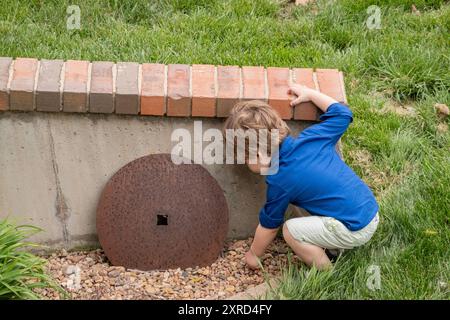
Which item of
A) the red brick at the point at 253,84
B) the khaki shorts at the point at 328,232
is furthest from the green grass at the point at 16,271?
the red brick at the point at 253,84

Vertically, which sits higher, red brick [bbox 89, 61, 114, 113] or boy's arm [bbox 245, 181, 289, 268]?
red brick [bbox 89, 61, 114, 113]

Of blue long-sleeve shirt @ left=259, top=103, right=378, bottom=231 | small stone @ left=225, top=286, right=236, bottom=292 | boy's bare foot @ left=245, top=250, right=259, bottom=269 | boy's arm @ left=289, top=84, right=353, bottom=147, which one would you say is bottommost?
small stone @ left=225, top=286, right=236, bottom=292

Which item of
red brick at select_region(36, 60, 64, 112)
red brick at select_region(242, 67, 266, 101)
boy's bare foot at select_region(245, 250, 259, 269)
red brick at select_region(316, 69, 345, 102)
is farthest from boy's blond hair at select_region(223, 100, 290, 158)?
red brick at select_region(36, 60, 64, 112)

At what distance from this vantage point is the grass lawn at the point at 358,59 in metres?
4.02

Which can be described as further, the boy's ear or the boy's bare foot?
the boy's bare foot

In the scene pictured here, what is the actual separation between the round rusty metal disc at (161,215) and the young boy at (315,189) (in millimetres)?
330

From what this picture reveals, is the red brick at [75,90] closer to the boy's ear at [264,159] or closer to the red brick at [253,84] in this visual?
the red brick at [253,84]

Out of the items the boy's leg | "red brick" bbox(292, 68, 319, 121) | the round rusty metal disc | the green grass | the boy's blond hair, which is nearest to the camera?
the green grass

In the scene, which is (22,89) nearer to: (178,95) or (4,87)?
(4,87)

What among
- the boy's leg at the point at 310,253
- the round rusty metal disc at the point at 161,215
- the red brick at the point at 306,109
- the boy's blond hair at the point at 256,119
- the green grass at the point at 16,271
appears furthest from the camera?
the round rusty metal disc at the point at 161,215

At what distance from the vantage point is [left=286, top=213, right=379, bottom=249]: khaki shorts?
4.02 m

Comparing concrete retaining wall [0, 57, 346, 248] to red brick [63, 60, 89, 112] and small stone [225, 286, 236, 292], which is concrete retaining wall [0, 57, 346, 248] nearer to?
red brick [63, 60, 89, 112]

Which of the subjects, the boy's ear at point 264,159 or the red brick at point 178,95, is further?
the red brick at point 178,95

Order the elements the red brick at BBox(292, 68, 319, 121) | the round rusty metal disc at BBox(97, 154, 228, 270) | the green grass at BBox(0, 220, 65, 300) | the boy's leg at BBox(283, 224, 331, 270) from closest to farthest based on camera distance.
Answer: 1. the green grass at BBox(0, 220, 65, 300)
2. the boy's leg at BBox(283, 224, 331, 270)
3. the red brick at BBox(292, 68, 319, 121)
4. the round rusty metal disc at BBox(97, 154, 228, 270)
